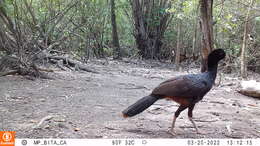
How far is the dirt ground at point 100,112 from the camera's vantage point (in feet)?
12.3

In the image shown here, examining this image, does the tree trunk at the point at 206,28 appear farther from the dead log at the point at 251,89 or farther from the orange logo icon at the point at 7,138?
the orange logo icon at the point at 7,138

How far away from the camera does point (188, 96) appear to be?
366 centimetres

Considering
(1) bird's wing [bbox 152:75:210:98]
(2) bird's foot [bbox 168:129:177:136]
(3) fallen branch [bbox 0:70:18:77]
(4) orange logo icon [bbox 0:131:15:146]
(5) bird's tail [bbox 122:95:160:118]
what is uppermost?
(1) bird's wing [bbox 152:75:210:98]

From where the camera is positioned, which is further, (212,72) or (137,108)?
(212,72)

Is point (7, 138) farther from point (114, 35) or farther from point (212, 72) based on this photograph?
point (114, 35)

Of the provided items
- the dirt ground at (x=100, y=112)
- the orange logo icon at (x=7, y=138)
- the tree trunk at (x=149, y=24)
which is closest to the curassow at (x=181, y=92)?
the dirt ground at (x=100, y=112)

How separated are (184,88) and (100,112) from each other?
1.61m

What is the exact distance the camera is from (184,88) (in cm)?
365

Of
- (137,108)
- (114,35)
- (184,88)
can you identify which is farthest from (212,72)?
(114,35)

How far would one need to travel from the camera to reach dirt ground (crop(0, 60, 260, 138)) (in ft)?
12.3

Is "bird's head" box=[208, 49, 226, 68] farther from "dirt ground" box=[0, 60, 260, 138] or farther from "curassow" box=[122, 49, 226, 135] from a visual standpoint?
"dirt ground" box=[0, 60, 260, 138]

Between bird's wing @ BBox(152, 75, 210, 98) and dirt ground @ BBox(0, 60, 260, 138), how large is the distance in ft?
1.59

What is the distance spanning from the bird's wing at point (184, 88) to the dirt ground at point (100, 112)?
0.48 m

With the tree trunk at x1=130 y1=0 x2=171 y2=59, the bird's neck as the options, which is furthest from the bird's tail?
the tree trunk at x1=130 y1=0 x2=171 y2=59
